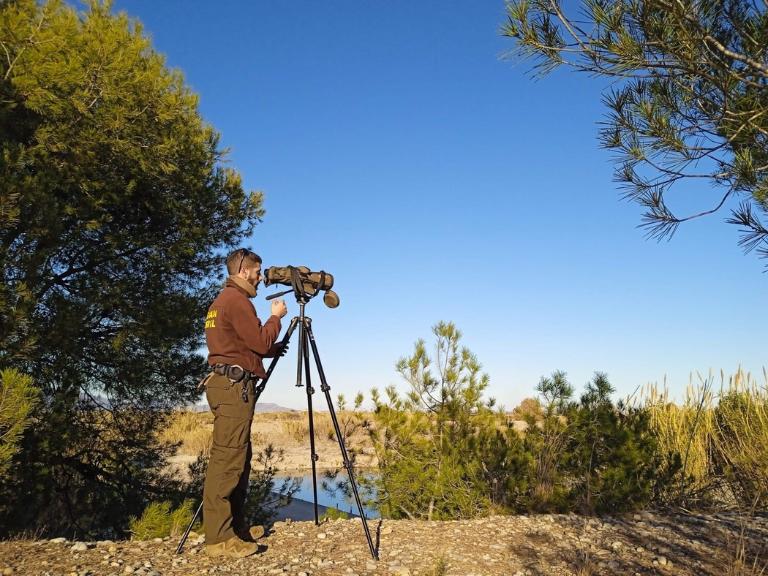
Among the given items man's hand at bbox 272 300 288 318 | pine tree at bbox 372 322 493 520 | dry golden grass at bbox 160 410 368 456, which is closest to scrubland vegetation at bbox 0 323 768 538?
pine tree at bbox 372 322 493 520

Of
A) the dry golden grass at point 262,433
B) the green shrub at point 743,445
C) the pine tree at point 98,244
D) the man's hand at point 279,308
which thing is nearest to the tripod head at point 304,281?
the man's hand at point 279,308

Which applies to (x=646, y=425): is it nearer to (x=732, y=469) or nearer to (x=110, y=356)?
(x=732, y=469)

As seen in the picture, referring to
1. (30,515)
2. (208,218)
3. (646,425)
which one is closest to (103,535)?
(30,515)

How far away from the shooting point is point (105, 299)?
285 inches

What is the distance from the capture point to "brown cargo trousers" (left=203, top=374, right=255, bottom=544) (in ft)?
14.3

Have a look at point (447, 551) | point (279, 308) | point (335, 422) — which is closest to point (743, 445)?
point (447, 551)

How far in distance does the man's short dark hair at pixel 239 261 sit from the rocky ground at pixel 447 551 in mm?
2188

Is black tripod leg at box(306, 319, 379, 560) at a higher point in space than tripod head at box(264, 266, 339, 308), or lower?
lower

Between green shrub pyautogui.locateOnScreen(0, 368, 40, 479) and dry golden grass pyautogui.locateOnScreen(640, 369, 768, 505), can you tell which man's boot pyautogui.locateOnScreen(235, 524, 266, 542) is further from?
dry golden grass pyautogui.locateOnScreen(640, 369, 768, 505)

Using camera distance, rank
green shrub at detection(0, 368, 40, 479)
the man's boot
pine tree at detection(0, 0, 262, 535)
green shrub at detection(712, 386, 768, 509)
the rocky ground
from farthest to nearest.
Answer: green shrub at detection(712, 386, 768, 509) < pine tree at detection(0, 0, 262, 535) < green shrub at detection(0, 368, 40, 479) < the man's boot < the rocky ground

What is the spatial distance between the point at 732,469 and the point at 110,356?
8.51m

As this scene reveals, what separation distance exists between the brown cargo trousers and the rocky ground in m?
0.33

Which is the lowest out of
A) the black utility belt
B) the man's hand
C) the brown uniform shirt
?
the black utility belt

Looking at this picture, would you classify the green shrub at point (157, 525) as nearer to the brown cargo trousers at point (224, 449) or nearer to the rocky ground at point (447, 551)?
the rocky ground at point (447, 551)
